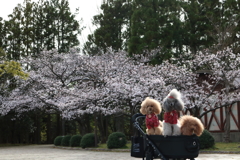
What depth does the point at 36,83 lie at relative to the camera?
87.2 ft

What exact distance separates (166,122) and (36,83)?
2219 centimetres

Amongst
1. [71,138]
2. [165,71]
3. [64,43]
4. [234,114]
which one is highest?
[64,43]

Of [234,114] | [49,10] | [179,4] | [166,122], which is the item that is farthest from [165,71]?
[49,10]

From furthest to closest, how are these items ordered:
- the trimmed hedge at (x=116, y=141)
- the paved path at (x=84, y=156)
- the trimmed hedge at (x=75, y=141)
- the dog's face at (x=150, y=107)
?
the trimmed hedge at (x=75, y=141) → the trimmed hedge at (x=116, y=141) → the paved path at (x=84, y=156) → the dog's face at (x=150, y=107)

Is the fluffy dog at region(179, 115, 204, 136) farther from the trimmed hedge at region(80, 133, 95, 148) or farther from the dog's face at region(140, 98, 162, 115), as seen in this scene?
the trimmed hedge at region(80, 133, 95, 148)

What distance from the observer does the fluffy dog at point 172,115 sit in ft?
17.8

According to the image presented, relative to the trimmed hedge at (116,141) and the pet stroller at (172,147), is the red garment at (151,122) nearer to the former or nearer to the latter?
the pet stroller at (172,147)

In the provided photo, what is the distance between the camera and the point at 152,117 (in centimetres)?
589

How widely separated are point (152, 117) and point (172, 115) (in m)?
0.44

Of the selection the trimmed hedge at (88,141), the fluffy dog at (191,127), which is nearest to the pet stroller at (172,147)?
the fluffy dog at (191,127)

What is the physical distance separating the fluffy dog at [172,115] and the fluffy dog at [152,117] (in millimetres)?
314

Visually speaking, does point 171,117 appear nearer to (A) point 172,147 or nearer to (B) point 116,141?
(A) point 172,147

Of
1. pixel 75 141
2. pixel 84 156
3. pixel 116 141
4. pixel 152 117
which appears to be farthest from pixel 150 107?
pixel 75 141

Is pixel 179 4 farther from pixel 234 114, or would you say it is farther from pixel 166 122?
pixel 166 122
